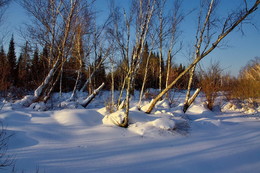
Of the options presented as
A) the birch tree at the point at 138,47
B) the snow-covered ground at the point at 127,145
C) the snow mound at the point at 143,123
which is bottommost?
the snow-covered ground at the point at 127,145

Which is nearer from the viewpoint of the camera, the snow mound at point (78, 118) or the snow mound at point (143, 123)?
the snow mound at point (143, 123)

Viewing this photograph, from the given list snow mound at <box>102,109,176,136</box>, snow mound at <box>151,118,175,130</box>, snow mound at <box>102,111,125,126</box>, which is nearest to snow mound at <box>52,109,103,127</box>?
snow mound at <box>102,111,125,126</box>

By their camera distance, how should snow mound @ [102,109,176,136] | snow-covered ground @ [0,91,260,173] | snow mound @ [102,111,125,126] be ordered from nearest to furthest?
snow-covered ground @ [0,91,260,173], snow mound @ [102,109,176,136], snow mound @ [102,111,125,126]

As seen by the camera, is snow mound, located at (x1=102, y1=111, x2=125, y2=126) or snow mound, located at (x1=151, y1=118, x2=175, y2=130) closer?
snow mound, located at (x1=151, y1=118, x2=175, y2=130)

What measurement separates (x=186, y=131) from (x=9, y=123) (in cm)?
492

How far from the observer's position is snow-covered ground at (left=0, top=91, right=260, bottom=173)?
259 centimetres

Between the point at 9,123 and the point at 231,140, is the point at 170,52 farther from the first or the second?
the point at 9,123

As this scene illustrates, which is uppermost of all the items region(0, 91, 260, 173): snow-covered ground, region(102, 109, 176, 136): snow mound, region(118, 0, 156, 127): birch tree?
region(118, 0, 156, 127): birch tree

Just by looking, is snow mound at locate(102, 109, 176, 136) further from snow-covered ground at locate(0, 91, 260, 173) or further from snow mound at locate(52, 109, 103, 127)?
snow mound at locate(52, 109, 103, 127)

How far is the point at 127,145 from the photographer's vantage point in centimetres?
341

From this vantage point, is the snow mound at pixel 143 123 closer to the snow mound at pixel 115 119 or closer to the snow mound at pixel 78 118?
the snow mound at pixel 115 119

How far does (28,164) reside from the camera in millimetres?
2367

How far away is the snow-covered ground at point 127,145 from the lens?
2.59 metres

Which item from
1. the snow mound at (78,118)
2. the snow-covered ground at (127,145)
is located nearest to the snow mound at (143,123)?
the snow-covered ground at (127,145)
